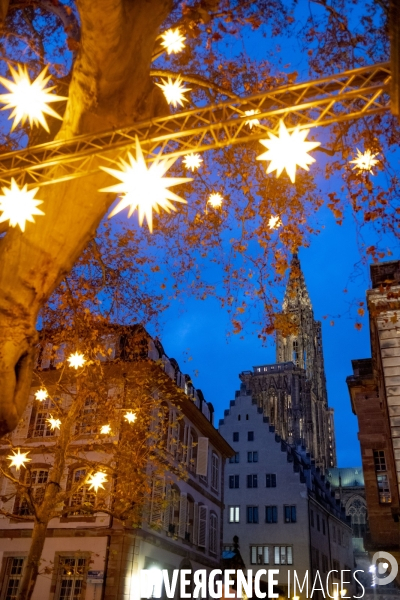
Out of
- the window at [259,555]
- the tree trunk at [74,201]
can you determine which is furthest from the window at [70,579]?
the window at [259,555]

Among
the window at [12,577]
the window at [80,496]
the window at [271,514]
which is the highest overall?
the window at [271,514]

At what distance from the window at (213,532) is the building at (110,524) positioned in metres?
0.87

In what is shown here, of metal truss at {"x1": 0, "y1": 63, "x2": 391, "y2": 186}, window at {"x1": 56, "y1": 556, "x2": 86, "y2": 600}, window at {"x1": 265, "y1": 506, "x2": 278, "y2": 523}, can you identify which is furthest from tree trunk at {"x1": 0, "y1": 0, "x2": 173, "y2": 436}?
window at {"x1": 265, "y1": 506, "x2": 278, "y2": 523}

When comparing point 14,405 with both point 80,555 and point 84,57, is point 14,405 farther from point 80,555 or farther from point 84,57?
point 80,555

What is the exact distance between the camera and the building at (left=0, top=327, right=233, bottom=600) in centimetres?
1995

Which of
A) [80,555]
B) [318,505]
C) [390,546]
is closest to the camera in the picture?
[390,546]

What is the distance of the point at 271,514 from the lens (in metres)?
41.7

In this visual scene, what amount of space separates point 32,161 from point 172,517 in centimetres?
2349

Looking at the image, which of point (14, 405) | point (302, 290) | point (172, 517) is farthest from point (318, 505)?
point (302, 290)

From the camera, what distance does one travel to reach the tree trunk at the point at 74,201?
18.5 ft

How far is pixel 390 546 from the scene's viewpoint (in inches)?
747

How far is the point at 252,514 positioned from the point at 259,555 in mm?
3164

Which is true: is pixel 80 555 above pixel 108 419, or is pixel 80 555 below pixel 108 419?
below

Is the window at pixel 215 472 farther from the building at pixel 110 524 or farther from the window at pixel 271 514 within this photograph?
the window at pixel 271 514
